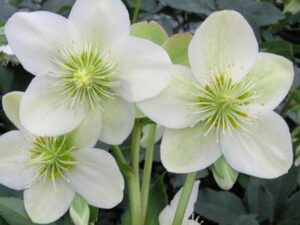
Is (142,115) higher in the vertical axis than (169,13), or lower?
higher

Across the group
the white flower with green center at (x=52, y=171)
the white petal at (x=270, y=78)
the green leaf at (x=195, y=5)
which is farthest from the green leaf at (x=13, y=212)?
the green leaf at (x=195, y=5)

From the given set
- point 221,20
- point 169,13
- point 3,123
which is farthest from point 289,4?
point 221,20

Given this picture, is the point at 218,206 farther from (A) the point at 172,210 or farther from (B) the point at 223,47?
(B) the point at 223,47

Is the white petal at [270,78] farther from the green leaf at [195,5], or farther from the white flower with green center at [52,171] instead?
the green leaf at [195,5]

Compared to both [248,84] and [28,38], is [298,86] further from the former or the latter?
[28,38]

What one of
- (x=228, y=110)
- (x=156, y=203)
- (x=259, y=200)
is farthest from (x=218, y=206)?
(x=228, y=110)

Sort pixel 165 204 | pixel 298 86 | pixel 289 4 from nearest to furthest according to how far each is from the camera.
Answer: pixel 165 204
pixel 298 86
pixel 289 4

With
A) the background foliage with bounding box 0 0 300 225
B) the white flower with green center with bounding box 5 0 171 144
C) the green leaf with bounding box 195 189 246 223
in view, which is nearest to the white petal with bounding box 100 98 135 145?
the white flower with green center with bounding box 5 0 171 144
